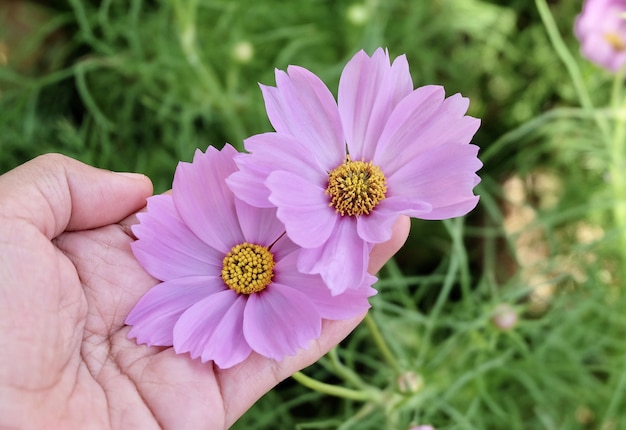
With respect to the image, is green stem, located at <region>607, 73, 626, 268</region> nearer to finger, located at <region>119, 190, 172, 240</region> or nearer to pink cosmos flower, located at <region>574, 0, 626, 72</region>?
pink cosmos flower, located at <region>574, 0, 626, 72</region>

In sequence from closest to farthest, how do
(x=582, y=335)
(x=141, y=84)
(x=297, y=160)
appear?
(x=297, y=160)
(x=582, y=335)
(x=141, y=84)

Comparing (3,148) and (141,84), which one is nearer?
(3,148)

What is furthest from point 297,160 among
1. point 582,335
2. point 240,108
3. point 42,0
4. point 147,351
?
point 42,0

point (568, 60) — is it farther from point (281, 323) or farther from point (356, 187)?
point (281, 323)

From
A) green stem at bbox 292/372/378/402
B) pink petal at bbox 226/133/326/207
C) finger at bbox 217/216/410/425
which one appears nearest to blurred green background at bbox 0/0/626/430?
green stem at bbox 292/372/378/402

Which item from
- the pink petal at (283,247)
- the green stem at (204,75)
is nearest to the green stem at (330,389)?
the pink petal at (283,247)

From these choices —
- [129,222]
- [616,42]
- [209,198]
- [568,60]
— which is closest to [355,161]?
[209,198]

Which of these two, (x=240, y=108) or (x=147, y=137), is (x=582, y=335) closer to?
(x=240, y=108)
